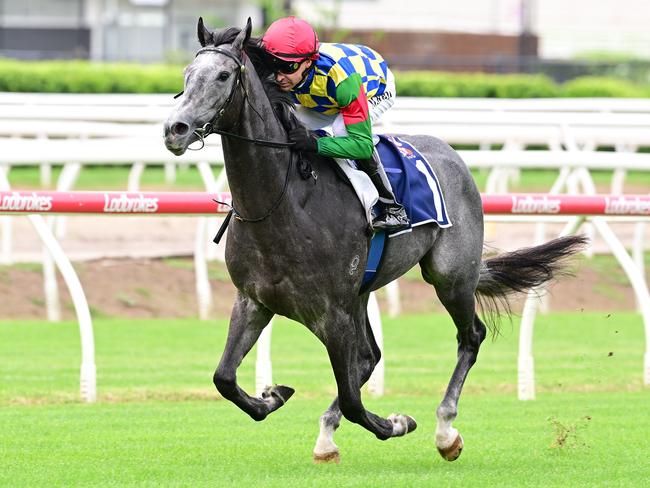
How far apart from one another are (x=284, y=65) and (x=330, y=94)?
0.83 feet

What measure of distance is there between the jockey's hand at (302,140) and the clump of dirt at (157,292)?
523cm

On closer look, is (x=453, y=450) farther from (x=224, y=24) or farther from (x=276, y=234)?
(x=224, y=24)

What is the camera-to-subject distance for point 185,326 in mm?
10297

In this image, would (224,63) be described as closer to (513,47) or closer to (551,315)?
(551,315)

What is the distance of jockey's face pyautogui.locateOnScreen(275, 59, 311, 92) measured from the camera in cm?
542

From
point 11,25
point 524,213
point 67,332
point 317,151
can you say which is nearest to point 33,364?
point 67,332

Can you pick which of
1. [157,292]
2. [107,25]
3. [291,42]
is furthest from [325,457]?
[107,25]

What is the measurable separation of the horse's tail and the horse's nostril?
2.43 metres

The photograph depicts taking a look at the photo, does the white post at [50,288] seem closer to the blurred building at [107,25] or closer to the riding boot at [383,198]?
the riding boot at [383,198]

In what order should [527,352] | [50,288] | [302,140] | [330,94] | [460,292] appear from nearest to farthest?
[302,140], [330,94], [460,292], [527,352], [50,288]

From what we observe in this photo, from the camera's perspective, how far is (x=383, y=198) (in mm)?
5750

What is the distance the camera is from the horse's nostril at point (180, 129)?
15.6 feet

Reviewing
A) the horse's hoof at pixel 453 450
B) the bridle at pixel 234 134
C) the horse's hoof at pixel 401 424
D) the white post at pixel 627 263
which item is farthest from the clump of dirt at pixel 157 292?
the bridle at pixel 234 134

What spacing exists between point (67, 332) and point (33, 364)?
1225 millimetres
